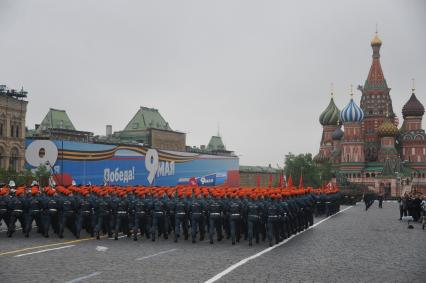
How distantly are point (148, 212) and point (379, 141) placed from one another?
98.6m

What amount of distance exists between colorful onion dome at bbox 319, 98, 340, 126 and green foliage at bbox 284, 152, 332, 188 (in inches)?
514

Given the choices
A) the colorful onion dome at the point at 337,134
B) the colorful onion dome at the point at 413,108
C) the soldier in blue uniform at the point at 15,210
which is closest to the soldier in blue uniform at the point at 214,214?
the soldier in blue uniform at the point at 15,210

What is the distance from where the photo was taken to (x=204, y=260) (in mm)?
15344

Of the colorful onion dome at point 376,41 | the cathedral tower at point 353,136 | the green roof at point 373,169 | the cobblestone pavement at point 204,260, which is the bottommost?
the cobblestone pavement at point 204,260

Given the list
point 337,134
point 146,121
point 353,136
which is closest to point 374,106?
point 353,136

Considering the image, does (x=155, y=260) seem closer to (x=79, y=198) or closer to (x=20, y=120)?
(x=79, y=198)

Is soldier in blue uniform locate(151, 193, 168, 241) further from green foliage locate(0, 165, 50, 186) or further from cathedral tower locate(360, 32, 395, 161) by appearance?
cathedral tower locate(360, 32, 395, 161)

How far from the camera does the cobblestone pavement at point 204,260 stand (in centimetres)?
1270

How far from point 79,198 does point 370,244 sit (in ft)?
33.6

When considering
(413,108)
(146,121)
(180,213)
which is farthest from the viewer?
(146,121)

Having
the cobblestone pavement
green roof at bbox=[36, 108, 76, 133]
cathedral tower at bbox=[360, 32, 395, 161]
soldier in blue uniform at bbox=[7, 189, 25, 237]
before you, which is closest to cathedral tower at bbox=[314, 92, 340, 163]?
cathedral tower at bbox=[360, 32, 395, 161]

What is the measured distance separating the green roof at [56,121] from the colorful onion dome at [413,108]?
61.7m

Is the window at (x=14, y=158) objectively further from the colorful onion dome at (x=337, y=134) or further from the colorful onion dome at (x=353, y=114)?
the colorful onion dome at (x=337, y=134)

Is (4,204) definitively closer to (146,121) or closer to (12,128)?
(12,128)
